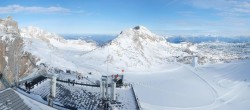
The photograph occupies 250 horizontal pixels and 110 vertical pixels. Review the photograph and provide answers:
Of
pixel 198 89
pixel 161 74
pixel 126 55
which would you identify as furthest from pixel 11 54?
pixel 126 55

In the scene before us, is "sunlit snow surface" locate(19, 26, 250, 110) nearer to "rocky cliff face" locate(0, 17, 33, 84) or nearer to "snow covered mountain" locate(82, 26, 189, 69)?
"snow covered mountain" locate(82, 26, 189, 69)

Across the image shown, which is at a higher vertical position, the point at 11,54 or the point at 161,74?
the point at 11,54

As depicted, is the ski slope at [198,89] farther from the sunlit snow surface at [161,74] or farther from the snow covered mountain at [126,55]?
the snow covered mountain at [126,55]

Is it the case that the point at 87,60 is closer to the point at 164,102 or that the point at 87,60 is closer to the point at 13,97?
the point at 164,102

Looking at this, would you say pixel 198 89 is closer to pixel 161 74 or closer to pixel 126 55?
pixel 161 74

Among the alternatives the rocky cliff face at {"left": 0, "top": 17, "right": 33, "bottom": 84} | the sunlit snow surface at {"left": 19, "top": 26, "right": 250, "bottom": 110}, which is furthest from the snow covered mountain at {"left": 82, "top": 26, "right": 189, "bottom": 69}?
the rocky cliff face at {"left": 0, "top": 17, "right": 33, "bottom": 84}

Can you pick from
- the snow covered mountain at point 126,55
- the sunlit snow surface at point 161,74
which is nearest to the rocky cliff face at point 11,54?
the sunlit snow surface at point 161,74

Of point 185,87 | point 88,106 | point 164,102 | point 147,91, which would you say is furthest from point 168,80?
point 88,106

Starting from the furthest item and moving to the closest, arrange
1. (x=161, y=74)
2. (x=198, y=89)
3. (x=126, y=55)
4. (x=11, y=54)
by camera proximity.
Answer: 1. (x=126, y=55)
2. (x=161, y=74)
3. (x=198, y=89)
4. (x=11, y=54)

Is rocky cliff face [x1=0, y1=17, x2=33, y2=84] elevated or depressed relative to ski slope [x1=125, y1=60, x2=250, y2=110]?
elevated
